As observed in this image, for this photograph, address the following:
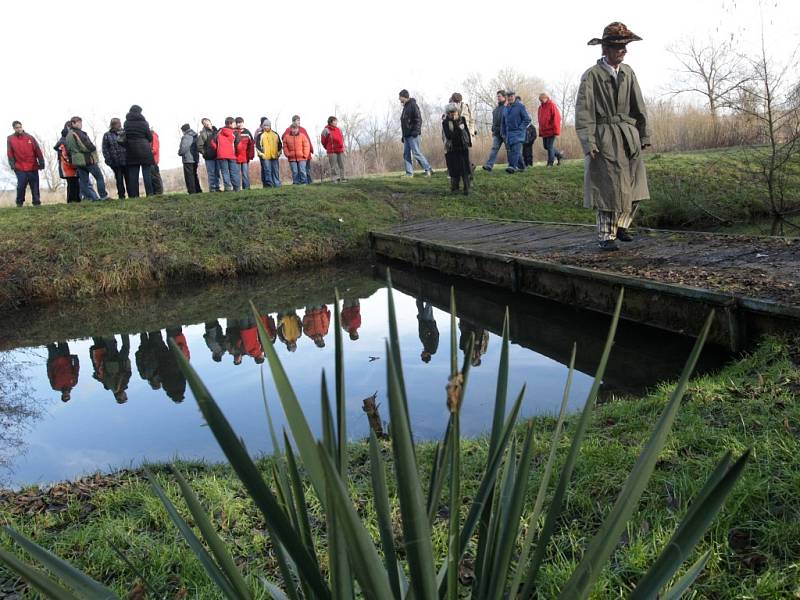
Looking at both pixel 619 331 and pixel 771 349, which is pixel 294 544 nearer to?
pixel 771 349

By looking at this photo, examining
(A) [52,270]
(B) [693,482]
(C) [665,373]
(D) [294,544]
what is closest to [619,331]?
(C) [665,373]

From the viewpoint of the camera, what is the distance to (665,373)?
15.8ft

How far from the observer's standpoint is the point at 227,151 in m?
14.3

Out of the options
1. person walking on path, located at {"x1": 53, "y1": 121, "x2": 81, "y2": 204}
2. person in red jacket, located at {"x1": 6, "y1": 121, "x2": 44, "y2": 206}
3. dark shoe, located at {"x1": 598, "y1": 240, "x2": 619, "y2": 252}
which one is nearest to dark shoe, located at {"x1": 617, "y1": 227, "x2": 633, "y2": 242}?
dark shoe, located at {"x1": 598, "y1": 240, "x2": 619, "y2": 252}

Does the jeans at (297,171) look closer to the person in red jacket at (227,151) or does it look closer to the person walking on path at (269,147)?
the person walking on path at (269,147)

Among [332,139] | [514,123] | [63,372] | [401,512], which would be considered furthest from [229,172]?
[401,512]

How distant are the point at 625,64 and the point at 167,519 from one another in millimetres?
5481

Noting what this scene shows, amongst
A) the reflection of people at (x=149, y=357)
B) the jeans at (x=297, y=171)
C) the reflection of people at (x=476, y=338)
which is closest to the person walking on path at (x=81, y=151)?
the jeans at (x=297, y=171)

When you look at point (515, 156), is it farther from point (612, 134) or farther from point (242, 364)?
point (242, 364)

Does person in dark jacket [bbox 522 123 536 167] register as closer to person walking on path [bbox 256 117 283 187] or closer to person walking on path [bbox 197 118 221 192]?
person walking on path [bbox 256 117 283 187]

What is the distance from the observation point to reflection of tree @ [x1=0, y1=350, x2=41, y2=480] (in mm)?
4898

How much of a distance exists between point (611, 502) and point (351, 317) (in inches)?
223

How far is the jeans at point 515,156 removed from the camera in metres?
15.4

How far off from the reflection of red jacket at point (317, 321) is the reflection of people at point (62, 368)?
8.22 ft
